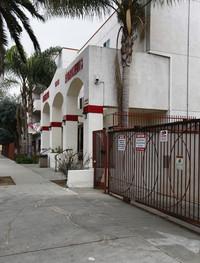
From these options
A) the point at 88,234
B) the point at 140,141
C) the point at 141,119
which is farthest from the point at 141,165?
the point at 141,119

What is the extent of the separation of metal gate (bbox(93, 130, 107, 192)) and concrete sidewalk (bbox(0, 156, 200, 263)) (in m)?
1.82

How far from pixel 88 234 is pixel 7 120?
29.6 m

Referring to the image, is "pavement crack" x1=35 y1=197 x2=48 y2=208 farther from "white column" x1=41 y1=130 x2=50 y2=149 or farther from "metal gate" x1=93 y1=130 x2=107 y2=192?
"white column" x1=41 y1=130 x2=50 y2=149

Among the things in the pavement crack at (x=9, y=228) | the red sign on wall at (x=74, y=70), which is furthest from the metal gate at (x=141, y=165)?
the red sign on wall at (x=74, y=70)

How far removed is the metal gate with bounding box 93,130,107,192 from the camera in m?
9.22

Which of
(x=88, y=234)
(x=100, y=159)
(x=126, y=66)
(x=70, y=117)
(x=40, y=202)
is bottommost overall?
(x=40, y=202)

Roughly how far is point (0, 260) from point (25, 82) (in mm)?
21264

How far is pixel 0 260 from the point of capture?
378cm

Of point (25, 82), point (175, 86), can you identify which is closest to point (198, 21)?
point (175, 86)

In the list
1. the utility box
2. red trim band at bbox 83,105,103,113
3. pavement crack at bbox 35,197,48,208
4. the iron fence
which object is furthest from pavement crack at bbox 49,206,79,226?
the utility box

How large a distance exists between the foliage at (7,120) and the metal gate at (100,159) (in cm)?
2421

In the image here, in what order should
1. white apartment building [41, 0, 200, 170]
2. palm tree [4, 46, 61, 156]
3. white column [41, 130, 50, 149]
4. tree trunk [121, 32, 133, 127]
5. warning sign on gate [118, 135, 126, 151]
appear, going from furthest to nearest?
white column [41, 130, 50, 149] → palm tree [4, 46, 61, 156] → white apartment building [41, 0, 200, 170] → tree trunk [121, 32, 133, 127] → warning sign on gate [118, 135, 126, 151]

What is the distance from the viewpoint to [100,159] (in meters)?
9.78

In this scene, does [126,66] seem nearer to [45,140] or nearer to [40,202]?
[40,202]
